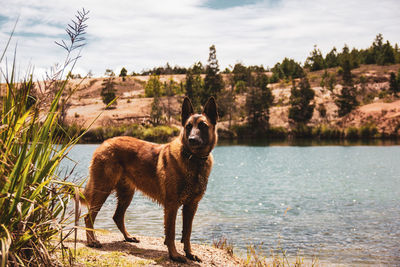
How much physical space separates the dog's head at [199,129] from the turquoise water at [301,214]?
185 cm

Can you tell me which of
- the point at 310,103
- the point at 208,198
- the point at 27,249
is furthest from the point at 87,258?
the point at 310,103

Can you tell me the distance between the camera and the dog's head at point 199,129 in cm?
573

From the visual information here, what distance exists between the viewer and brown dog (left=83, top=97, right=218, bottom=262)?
19.7 ft

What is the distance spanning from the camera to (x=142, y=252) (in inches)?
255

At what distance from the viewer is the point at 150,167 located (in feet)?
21.4

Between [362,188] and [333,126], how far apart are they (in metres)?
50.6

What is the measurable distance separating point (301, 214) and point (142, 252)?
8.71m

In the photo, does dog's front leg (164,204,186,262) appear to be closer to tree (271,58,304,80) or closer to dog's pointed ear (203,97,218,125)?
dog's pointed ear (203,97,218,125)

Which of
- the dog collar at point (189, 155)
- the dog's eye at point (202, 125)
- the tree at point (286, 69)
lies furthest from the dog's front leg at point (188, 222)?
the tree at point (286, 69)

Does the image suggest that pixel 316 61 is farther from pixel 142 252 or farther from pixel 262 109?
pixel 142 252

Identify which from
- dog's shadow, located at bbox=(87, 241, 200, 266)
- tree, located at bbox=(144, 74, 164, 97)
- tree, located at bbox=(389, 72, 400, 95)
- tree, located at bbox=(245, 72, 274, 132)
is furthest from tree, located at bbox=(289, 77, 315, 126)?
dog's shadow, located at bbox=(87, 241, 200, 266)

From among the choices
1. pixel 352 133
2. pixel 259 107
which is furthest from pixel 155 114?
pixel 352 133

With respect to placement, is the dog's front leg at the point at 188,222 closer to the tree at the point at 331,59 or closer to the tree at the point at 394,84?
the tree at the point at 394,84

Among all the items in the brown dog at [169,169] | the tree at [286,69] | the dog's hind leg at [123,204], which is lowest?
the dog's hind leg at [123,204]
